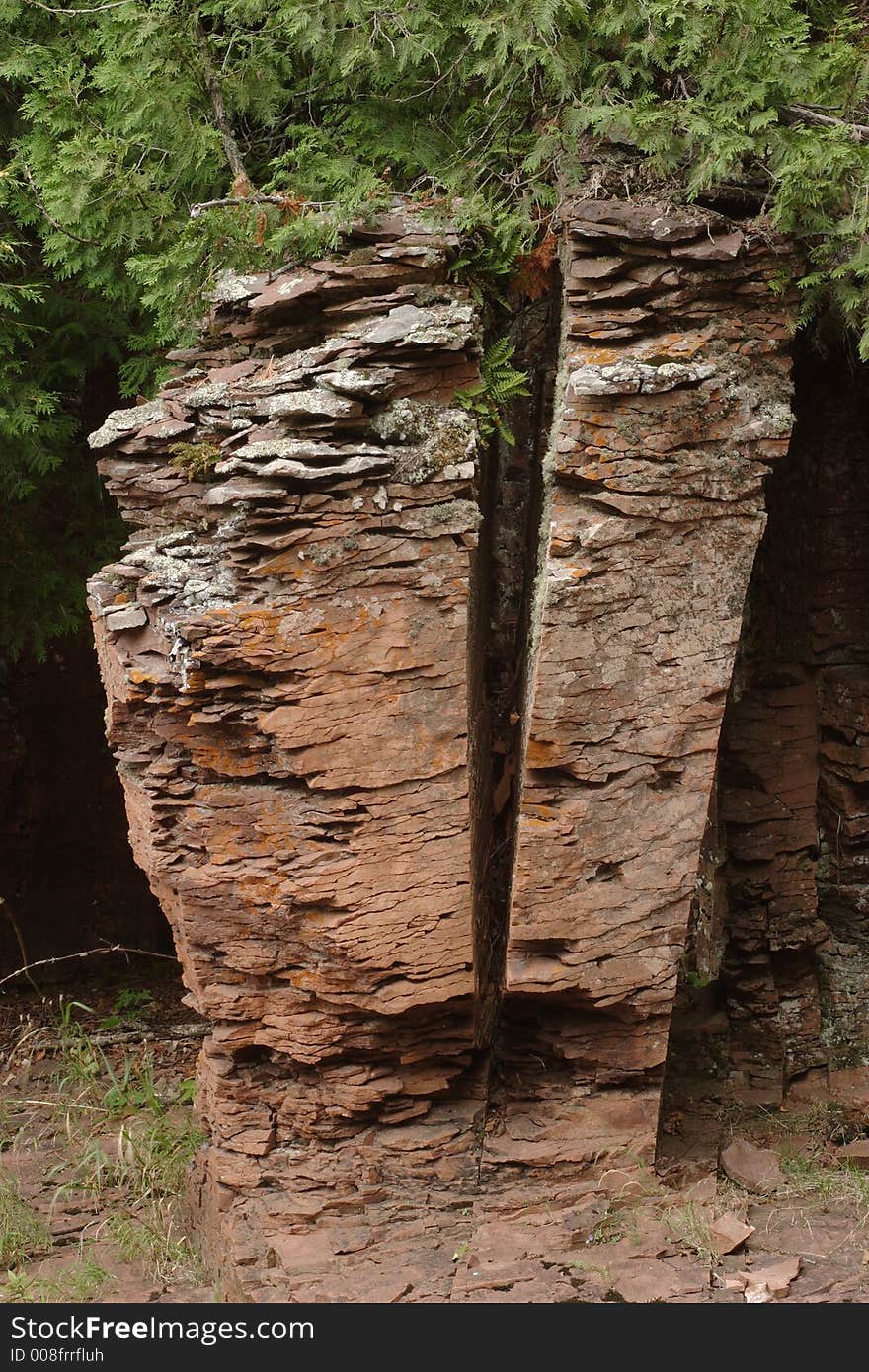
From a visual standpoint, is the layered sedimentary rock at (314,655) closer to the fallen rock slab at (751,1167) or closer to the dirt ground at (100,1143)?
the dirt ground at (100,1143)

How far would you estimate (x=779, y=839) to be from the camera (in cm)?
981

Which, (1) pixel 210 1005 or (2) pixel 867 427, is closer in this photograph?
(1) pixel 210 1005

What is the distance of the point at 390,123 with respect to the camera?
23.7 ft

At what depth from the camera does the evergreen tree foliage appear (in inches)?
254

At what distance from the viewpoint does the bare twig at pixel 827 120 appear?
6.46 m

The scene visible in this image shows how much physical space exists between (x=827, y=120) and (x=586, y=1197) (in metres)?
5.74

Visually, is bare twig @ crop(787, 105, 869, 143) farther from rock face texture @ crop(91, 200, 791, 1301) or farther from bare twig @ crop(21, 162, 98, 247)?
bare twig @ crop(21, 162, 98, 247)

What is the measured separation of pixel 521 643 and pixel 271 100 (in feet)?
11.2

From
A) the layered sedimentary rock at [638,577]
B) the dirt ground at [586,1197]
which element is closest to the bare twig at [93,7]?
the layered sedimentary rock at [638,577]

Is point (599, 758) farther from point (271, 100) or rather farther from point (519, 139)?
point (271, 100)

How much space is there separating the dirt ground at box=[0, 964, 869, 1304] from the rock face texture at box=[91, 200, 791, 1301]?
14.5 inches

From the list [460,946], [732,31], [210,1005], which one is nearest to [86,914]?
[210,1005]

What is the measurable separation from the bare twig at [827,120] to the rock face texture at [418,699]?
2.26 feet

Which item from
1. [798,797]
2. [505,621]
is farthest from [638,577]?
[798,797]
